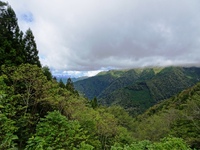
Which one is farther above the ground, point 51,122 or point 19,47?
point 19,47

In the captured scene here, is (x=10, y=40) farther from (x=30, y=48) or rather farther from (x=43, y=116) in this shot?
(x=43, y=116)

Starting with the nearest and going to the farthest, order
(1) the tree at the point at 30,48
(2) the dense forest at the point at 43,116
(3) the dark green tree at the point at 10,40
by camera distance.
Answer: (2) the dense forest at the point at 43,116 → (3) the dark green tree at the point at 10,40 → (1) the tree at the point at 30,48

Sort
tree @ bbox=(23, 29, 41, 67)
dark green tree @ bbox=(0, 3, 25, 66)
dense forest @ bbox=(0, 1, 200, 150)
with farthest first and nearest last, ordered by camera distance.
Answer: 1. tree @ bbox=(23, 29, 41, 67)
2. dark green tree @ bbox=(0, 3, 25, 66)
3. dense forest @ bbox=(0, 1, 200, 150)

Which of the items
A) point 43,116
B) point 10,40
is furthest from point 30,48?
point 43,116

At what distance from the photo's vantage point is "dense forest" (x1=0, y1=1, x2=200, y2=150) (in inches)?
408

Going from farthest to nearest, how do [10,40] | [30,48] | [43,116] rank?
[30,48] → [10,40] → [43,116]

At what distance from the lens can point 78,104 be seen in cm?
2478

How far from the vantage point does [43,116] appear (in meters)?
21.5

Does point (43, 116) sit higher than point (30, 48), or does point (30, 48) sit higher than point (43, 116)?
point (30, 48)

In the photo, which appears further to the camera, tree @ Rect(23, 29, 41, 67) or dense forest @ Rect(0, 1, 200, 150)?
tree @ Rect(23, 29, 41, 67)

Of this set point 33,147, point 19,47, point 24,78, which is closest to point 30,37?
point 19,47

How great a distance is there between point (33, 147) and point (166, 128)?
35.1m

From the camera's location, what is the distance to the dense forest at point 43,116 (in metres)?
10.4

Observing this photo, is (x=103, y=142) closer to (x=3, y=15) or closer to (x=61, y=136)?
(x=61, y=136)
